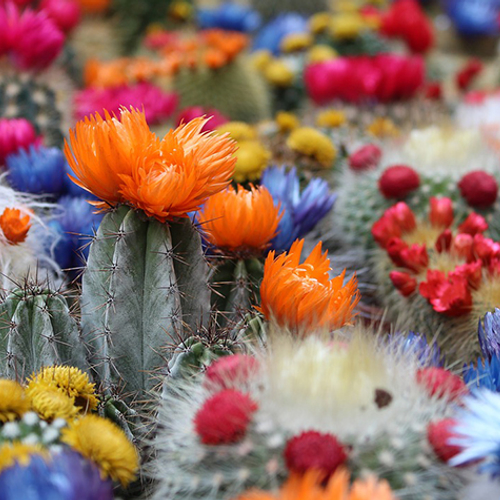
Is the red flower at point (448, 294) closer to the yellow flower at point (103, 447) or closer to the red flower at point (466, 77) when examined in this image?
the yellow flower at point (103, 447)

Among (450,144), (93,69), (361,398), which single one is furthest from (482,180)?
(93,69)

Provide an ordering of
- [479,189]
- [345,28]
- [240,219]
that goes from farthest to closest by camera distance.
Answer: [345,28] < [479,189] < [240,219]

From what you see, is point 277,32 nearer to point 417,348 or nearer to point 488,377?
point 417,348

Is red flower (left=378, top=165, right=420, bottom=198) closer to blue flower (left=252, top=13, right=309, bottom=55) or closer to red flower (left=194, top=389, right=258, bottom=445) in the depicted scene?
red flower (left=194, top=389, right=258, bottom=445)

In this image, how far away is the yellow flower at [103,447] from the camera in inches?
42.9

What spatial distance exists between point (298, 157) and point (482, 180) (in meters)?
0.66

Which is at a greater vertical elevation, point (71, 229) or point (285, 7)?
point (285, 7)

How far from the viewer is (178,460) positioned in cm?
106

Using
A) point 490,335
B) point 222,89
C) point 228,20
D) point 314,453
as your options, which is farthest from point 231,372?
point 228,20

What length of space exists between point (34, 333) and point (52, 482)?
0.52m

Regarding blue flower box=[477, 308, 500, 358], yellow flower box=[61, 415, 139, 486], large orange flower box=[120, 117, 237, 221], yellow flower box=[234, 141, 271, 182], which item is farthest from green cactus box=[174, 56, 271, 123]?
yellow flower box=[61, 415, 139, 486]

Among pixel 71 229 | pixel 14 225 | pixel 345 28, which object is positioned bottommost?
pixel 71 229

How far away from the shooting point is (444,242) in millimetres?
1788

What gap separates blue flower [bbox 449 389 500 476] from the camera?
96 centimetres
